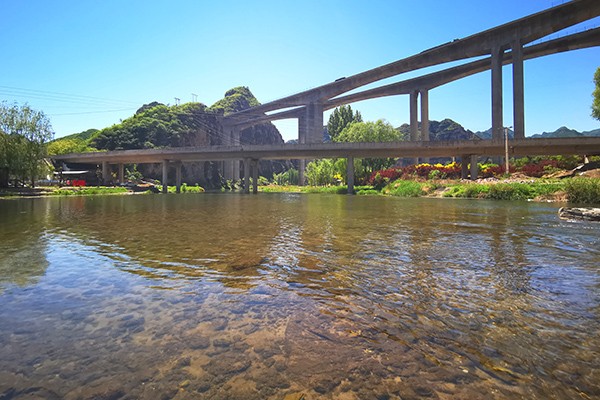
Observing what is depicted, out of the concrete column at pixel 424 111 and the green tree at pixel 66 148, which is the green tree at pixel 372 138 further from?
the green tree at pixel 66 148

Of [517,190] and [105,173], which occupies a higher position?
[105,173]

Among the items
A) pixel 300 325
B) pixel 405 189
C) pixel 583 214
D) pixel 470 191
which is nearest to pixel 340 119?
pixel 405 189

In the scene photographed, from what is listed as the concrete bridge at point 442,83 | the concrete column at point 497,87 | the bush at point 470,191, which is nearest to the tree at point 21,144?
the concrete bridge at point 442,83

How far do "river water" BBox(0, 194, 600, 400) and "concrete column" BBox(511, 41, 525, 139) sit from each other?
6137 centimetres

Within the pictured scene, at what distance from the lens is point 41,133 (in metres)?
51.8

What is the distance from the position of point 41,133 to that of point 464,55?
3108 inches

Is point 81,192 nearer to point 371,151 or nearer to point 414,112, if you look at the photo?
point 371,151

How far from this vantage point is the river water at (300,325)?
2.82 meters

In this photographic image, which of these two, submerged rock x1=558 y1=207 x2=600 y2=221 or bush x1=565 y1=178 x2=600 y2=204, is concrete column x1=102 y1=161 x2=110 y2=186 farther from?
submerged rock x1=558 y1=207 x2=600 y2=221

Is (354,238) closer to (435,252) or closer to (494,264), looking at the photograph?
(435,252)

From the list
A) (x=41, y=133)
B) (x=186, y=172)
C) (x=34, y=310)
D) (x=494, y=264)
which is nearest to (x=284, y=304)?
(x=34, y=310)

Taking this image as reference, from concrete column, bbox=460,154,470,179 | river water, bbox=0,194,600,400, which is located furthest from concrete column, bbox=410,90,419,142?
river water, bbox=0,194,600,400

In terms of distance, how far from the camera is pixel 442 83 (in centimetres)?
8338

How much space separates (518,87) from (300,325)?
7078 centimetres
